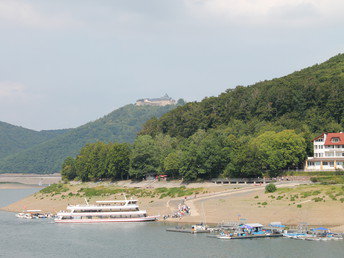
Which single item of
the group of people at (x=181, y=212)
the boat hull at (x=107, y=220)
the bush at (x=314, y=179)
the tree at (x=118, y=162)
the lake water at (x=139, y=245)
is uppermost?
the tree at (x=118, y=162)

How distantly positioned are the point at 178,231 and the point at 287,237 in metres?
17.8

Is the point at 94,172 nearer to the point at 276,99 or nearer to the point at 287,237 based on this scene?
the point at 276,99

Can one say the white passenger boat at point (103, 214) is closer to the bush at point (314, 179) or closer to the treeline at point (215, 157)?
the treeline at point (215, 157)

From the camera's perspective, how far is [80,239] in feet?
308

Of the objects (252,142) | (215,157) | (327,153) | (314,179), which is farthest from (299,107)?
(314,179)

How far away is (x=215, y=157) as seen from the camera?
143m

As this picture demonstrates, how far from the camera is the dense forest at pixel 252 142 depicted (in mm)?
138625

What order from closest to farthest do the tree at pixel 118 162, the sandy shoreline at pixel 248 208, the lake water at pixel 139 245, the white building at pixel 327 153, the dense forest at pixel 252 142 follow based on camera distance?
the lake water at pixel 139 245 < the sandy shoreline at pixel 248 208 < the dense forest at pixel 252 142 < the white building at pixel 327 153 < the tree at pixel 118 162

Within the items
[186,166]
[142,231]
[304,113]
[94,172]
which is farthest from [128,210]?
[304,113]

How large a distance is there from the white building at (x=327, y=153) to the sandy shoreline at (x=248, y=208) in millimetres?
19750

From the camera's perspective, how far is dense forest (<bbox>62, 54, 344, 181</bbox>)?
139 metres

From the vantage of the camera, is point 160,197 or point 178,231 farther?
point 160,197

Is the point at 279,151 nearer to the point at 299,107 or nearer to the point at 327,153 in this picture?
the point at 327,153

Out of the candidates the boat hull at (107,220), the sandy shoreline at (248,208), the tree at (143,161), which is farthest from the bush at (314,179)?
the tree at (143,161)
